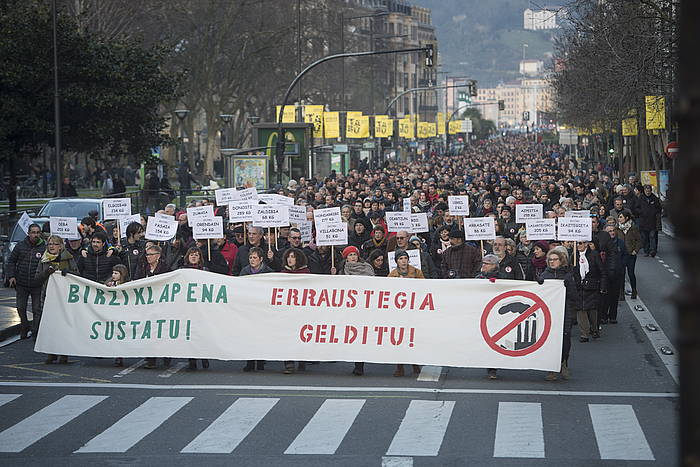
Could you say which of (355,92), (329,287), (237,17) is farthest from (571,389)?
(355,92)

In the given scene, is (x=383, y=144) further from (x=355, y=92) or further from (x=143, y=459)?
(x=143, y=459)

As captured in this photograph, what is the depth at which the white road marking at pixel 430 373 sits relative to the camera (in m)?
13.5

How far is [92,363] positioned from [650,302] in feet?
32.6

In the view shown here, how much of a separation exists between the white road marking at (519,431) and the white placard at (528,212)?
7.88 metres

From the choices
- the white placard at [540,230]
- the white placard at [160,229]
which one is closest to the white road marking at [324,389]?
the white placard at [540,230]

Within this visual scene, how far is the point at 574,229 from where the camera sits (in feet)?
53.1

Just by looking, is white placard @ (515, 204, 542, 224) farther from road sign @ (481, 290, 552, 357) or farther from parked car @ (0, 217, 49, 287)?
parked car @ (0, 217, 49, 287)

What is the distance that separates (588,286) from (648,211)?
12.4 metres

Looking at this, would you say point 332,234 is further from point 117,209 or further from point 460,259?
point 117,209

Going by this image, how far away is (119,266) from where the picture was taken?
14.4 metres

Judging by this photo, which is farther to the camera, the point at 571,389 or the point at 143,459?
the point at 571,389

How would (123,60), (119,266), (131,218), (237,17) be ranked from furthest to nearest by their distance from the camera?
1. (237,17)
2. (123,60)
3. (131,218)
4. (119,266)

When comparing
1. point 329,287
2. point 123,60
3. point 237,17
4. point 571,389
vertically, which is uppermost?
point 237,17

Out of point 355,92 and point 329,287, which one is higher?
point 355,92
